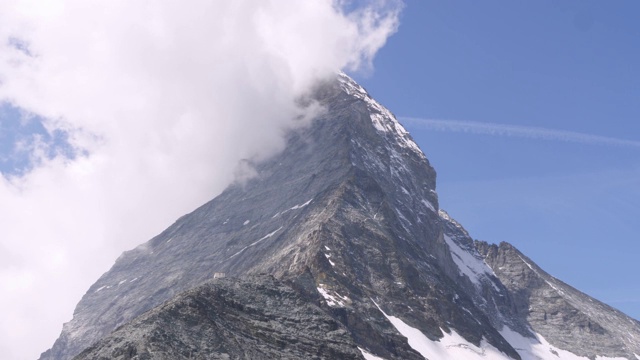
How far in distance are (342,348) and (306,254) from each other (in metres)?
75.5

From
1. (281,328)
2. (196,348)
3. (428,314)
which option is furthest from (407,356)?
(196,348)

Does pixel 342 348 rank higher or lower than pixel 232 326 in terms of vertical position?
lower

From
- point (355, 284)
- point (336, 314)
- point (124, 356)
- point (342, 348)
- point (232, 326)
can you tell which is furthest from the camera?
point (355, 284)

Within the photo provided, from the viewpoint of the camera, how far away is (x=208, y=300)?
105000mm

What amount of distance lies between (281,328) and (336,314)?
151ft

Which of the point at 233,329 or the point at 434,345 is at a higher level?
the point at 233,329

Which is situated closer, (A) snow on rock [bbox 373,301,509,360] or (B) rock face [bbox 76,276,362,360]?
(B) rock face [bbox 76,276,362,360]

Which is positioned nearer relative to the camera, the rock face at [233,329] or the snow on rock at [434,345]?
the rock face at [233,329]

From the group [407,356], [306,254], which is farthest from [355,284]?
[407,356]

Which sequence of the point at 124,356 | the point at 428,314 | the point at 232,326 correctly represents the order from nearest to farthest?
the point at 124,356 → the point at 232,326 → the point at 428,314

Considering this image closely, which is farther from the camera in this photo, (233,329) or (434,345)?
(434,345)

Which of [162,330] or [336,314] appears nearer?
[162,330]

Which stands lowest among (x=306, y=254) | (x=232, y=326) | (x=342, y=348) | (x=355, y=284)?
(x=342, y=348)

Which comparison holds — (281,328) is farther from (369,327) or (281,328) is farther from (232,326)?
(369,327)
